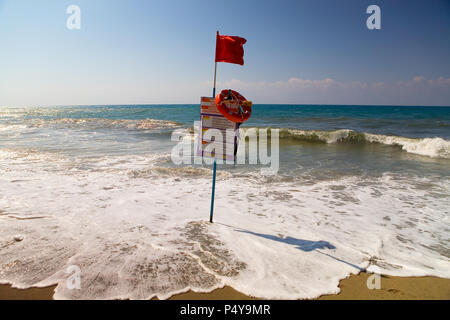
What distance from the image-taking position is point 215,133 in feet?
13.6

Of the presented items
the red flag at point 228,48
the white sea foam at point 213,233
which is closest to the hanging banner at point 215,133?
the red flag at point 228,48

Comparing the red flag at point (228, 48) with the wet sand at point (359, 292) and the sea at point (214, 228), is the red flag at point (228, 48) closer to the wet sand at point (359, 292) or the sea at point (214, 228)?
→ the sea at point (214, 228)

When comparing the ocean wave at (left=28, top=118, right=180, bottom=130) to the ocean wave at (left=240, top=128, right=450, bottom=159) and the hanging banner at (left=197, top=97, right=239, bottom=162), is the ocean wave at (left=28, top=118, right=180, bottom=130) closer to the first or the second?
the ocean wave at (left=240, top=128, right=450, bottom=159)

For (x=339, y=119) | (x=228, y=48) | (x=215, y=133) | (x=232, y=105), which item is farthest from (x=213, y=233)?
(x=339, y=119)

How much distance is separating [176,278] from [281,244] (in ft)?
6.15

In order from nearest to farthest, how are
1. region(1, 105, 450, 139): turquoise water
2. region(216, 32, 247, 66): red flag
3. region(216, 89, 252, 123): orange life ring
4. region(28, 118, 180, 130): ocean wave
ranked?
region(216, 89, 252, 123): orange life ring
region(216, 32, 247, 66): red flag
region(1, 105, 450, 139): turquoise water
region(28, 118, 180, 130): ocean wave

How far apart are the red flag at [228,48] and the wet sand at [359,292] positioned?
3531 millimetres

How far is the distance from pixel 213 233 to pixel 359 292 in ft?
7.93

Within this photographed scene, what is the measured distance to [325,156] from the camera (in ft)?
39.2

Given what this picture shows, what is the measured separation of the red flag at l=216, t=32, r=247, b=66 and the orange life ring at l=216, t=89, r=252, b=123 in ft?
1.95

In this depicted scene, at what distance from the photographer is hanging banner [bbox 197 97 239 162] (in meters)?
4.07

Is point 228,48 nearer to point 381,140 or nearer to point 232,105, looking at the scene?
point 232,105

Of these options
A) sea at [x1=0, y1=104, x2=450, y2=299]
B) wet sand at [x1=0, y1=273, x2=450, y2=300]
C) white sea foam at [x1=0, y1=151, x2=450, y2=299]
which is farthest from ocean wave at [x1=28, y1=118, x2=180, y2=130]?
wet sand at [x1=0, y1=273, x2=450, y2=300]

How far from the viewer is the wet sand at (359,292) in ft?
9.29
